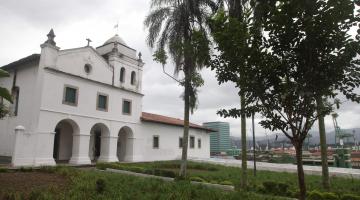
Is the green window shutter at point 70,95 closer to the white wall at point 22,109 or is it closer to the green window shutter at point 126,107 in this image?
the white wall at point 22,109

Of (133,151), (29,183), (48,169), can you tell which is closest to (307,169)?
(133,151)

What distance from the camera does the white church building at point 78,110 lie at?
1823 cm

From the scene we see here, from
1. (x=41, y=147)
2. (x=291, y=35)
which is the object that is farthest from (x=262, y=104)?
(x=41, y=147)

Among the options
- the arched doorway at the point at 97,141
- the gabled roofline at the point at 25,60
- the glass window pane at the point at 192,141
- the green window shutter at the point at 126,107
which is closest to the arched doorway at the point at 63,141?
the arched doorway at the point at 97,141

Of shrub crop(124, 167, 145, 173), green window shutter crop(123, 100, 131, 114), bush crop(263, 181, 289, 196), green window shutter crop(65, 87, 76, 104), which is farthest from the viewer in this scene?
green window shutter crop(123, 100, 131, 114)

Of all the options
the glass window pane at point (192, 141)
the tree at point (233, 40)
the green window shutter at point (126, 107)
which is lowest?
the glass window pane at point (192, 141)

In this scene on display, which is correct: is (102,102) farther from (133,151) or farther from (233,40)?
(233,40)

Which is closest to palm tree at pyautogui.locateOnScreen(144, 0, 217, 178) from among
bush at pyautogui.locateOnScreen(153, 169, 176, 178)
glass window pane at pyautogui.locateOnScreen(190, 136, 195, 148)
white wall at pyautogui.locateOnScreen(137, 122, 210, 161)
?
bush at pyautogui.locateOnScreen(153, 169, 176, 178)

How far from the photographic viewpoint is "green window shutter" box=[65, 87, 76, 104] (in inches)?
779

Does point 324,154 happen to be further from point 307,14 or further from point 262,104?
point 307,14

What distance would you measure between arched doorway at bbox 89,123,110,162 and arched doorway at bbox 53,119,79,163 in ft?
5.60

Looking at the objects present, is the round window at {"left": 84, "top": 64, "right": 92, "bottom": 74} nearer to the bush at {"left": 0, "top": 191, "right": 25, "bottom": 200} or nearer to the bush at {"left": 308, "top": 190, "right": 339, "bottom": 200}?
the bush at {"left": 0, "top": 191, "right": 25, "bottom": 200}

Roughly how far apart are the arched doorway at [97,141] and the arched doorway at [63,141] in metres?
1.71

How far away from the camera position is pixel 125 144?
25.1 meters
